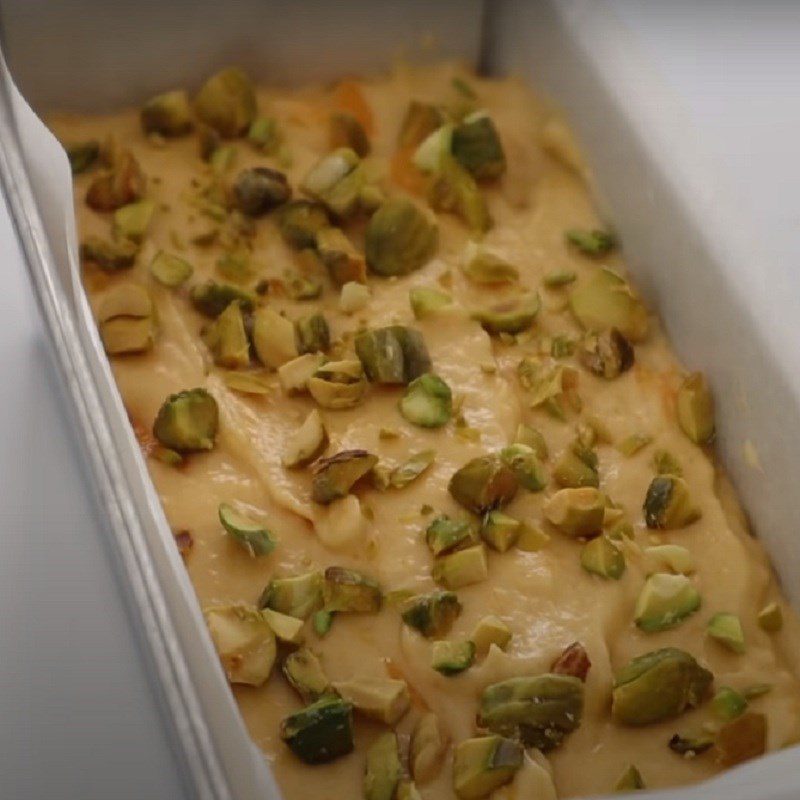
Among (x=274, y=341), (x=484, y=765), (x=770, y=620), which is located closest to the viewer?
(x=484, y=765)

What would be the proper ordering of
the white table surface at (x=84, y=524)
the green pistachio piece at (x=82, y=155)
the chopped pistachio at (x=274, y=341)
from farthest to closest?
1. the green pistachio piece at (x=82, y=155)
2. the chopped pistachio at (x=274, y=341)
3. the white table surface at (x=84, y=524)

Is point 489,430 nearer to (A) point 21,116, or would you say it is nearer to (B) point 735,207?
(B) point 735,207

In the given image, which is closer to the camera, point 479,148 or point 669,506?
point 669,506

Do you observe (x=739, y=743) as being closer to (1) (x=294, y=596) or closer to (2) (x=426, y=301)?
(1) (x=294, y=596)

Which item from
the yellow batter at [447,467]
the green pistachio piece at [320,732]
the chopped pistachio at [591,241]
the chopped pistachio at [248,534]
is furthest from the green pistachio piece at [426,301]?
the green pistachio piece at [320,732]

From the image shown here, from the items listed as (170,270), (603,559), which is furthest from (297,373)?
(603,559)

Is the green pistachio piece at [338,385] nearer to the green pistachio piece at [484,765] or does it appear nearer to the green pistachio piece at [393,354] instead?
the green pistachio piece at [393,354]

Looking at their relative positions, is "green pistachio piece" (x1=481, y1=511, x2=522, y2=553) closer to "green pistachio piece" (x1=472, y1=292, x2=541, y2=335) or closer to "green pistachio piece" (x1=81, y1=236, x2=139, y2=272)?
"green pistachio piece" (x1=472, y1=292, x2=541, y2=335)
